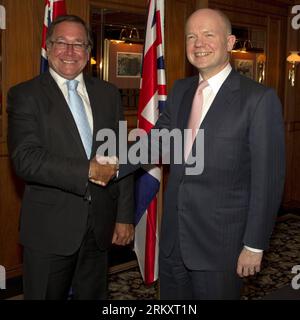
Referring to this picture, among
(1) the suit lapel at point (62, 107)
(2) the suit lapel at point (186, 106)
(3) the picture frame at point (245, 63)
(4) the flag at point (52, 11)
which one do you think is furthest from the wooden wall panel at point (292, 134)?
(1) the suit lapel at point (62, 107)

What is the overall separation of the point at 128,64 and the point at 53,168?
2.85 meters

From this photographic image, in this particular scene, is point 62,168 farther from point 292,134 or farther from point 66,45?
point 292,134

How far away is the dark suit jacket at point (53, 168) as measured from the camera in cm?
211

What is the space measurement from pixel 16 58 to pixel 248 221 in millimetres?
2608

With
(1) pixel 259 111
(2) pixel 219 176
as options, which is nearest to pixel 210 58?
(1) pixel 259 111

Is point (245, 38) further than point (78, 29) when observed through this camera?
Yes

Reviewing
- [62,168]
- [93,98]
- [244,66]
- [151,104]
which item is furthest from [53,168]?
[244,66]

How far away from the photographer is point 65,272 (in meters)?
2.26

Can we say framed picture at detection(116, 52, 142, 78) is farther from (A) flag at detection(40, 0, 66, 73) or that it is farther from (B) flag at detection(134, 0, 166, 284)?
(A) flag at detection(40, 0, 66, 73)

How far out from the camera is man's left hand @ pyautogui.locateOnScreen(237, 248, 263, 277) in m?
1.95

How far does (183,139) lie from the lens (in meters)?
2.10

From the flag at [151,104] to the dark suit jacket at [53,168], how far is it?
2.88ft

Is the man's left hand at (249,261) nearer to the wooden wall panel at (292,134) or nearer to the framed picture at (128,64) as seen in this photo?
the framed picture at (128,64)
